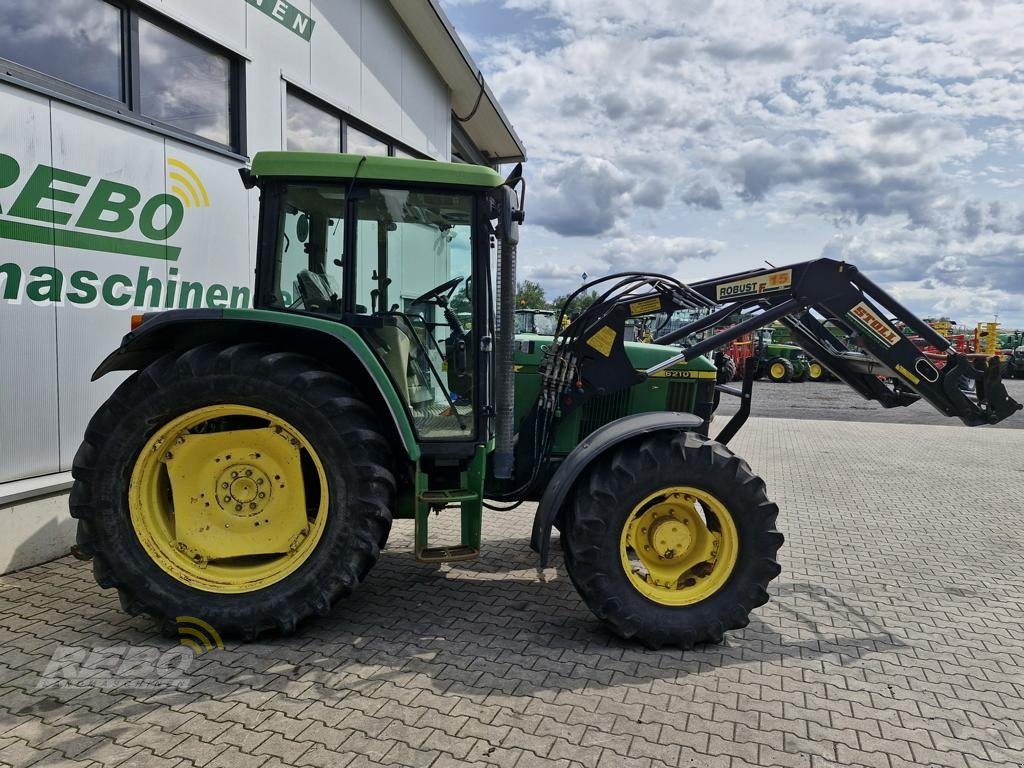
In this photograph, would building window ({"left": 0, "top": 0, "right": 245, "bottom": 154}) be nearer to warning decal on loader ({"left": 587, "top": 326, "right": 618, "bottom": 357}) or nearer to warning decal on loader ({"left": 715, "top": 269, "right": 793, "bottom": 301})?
warning decal on loader ({"left": 587, "top": 326, "right": 618, "bottom": 357})

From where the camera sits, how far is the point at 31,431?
180 inches

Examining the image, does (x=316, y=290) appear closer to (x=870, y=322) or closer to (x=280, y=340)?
(x=280, y=340)

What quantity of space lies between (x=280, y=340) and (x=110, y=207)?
2350 millimetres

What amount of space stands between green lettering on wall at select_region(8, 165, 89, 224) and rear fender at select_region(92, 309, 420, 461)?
1.47m

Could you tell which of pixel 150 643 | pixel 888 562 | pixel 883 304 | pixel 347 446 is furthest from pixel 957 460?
pixel 150 643

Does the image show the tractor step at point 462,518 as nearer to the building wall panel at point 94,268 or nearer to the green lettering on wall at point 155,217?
Result: the building wall panel at point 94,268

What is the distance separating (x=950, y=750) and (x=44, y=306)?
5.48 metres

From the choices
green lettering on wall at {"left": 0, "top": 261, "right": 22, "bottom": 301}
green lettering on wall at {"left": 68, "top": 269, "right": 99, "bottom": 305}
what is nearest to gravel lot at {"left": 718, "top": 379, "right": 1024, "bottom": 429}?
green lettering on wall at {"left": 68, "top": 269, "right": 99, "bottom": 305}

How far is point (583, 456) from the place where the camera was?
11.9ft

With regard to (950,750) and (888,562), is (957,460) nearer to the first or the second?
(888,562)

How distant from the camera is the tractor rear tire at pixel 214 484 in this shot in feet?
11.2

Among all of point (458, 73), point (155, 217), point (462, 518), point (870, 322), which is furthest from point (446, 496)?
point (458, 73)

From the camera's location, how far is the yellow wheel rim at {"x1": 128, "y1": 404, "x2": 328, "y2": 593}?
3.53m

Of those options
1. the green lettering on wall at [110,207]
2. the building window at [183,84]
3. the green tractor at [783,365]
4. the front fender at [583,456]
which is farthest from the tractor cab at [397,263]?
the green tractor at [783,365]
